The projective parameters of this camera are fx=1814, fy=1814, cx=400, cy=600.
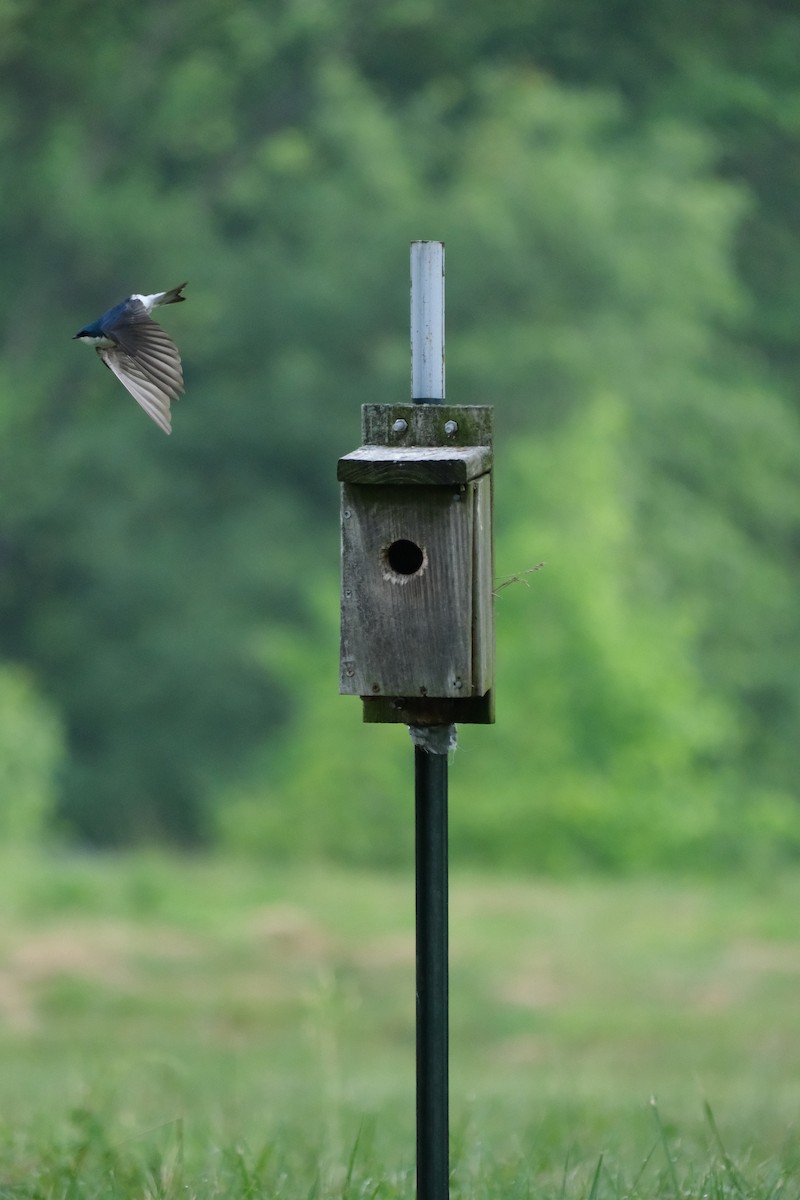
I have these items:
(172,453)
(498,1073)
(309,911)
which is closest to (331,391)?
(172,453)

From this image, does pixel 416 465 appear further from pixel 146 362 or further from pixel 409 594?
pixel 146 362

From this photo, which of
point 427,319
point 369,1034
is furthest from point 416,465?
point 369,1034

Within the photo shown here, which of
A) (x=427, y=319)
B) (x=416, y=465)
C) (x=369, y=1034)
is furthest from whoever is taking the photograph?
(x=369, y=1034)

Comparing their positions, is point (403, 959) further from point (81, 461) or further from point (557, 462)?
point (81, 461)

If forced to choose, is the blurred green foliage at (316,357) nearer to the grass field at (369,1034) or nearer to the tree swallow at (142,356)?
the grass field at (369,1034)

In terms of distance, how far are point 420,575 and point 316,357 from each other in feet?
63.2

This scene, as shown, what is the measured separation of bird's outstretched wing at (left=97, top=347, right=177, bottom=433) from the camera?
3.04m

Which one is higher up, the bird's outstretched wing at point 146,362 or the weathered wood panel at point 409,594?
the bird's outstretched wing at point 146,362

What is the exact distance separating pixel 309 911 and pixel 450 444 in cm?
948

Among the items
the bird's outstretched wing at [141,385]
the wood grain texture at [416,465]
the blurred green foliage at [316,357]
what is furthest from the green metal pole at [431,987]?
the blurred green foliage at [316,357]

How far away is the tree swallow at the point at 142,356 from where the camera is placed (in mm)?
3092

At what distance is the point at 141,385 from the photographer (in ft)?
10.3

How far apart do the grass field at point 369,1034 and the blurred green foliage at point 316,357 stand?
6272mm

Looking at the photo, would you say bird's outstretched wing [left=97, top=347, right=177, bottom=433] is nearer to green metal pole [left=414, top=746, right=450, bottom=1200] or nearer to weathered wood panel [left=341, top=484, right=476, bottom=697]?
weathered wood panel [left=341, top=484, right=476, bottom=697]
